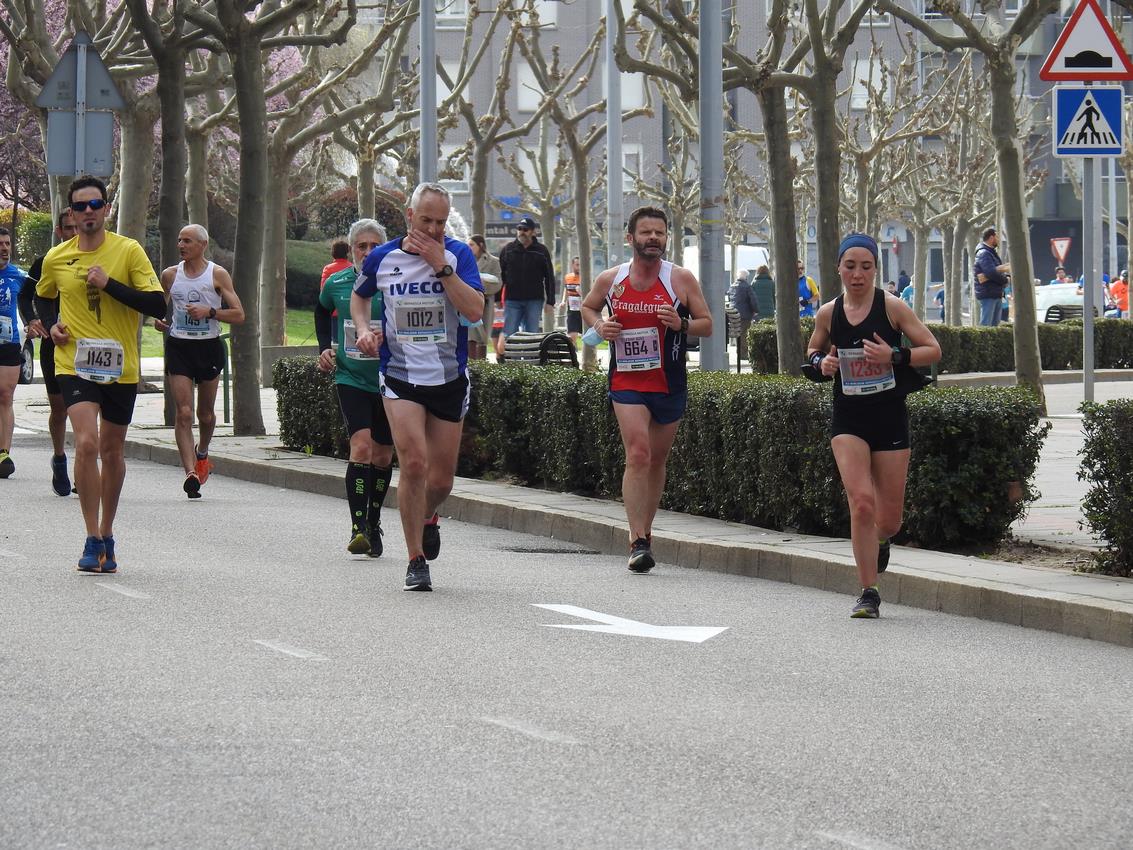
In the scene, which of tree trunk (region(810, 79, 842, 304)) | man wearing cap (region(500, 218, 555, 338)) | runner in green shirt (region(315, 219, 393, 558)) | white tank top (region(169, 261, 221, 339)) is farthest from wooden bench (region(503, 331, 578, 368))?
runner in green shirt (region(315, 219, 393, 558))

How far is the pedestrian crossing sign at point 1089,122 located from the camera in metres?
14.2

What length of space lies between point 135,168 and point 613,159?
8.56 metres

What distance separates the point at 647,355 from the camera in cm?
1100

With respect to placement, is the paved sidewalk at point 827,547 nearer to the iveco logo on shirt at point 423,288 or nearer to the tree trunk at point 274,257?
the iveco logo on shirt at point 423,288

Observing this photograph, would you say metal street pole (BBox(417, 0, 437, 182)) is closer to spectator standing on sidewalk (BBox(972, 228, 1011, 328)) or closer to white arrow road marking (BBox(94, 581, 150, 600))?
spectator standing on sidewalk (BBox(972, 228, 1011, 328))

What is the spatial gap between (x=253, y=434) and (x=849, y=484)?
11032mm

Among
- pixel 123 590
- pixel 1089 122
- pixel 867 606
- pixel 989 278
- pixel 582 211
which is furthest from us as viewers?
pixel 582 211

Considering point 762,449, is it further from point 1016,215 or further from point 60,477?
point 1016,215

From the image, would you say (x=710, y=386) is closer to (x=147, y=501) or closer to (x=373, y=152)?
(x=147, y=501)

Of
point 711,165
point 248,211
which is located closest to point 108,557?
point 711,165

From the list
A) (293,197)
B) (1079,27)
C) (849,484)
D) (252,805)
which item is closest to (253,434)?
(1079,27)

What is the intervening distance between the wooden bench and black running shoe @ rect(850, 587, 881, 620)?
40.9ft

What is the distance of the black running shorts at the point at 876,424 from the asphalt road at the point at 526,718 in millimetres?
752

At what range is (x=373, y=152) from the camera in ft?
111
